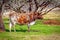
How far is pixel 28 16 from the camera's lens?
2059cm

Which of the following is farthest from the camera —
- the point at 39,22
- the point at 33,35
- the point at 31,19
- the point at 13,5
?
the point at 13,5

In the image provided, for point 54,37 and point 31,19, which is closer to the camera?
point 54,37

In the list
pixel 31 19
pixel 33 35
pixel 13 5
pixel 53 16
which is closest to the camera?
pixel 33 35

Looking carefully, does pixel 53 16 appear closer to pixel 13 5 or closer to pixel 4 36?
pixel 13 5

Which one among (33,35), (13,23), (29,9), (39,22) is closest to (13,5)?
(29,9)

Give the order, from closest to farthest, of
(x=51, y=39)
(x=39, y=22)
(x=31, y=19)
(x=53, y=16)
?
(x=51, y=39) → (x=31, y=19) → (x=39, y=22) → (x=53, y=16)

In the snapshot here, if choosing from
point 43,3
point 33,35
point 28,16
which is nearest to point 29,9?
point 43,3

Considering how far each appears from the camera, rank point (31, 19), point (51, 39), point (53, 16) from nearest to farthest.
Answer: point (51, 39)
point (31, 19)
point (53, 16)

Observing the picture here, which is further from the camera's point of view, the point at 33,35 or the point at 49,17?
the point at 49,17

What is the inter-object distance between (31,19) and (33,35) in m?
2.95

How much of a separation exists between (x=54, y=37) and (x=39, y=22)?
779cm

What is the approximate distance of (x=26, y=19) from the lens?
2052cm

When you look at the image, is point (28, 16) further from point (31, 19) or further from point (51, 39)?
point (51, 39)

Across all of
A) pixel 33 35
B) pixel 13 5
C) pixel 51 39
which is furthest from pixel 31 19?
pixel 13 5
